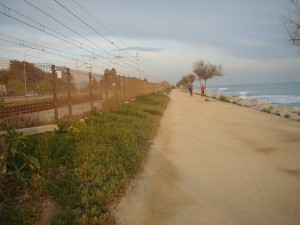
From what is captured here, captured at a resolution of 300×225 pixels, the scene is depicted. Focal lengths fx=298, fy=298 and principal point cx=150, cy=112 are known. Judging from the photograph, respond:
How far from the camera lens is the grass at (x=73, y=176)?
429 centimetres

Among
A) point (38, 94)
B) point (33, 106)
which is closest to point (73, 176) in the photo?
point (33, 106)

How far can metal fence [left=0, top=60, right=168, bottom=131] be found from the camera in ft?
25.9

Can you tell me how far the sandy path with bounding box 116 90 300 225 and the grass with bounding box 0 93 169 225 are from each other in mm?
358

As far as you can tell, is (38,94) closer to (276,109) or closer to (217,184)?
(217,184)

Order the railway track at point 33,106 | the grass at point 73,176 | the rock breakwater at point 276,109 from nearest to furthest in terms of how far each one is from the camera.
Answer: the grass at point 73,176, the railway track at point 33,106, the rock breakwater at point 276,109

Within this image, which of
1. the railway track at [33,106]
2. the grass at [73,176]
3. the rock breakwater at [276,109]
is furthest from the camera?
the rock breakwater at [276,109]

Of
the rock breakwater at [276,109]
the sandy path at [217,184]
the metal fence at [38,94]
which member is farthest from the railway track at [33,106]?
the rock breakwater at [276,109]

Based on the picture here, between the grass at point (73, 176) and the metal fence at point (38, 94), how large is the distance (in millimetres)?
926

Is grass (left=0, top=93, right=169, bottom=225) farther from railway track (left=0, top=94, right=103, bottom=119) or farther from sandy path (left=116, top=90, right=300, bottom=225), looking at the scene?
railway track (left=0, top=94, right=103, bottom=119)

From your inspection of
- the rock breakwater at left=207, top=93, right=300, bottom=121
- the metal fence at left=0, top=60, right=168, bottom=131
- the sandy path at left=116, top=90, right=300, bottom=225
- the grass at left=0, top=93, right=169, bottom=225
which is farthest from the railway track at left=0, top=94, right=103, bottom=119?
the rock breakwater at left=207, top=93, right=300, bottom=121

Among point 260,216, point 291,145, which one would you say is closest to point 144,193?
point 260,216

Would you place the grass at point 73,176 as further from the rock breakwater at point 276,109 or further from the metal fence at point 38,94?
the rock breakwater at point 276,109

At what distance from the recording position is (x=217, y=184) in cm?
554

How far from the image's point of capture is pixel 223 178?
19.2ft
